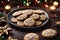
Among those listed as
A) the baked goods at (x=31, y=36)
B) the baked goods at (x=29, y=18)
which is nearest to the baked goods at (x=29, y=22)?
the baked goods at (x=29, y=18)

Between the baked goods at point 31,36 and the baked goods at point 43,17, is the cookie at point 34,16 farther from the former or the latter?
the baked goods at point 31,36

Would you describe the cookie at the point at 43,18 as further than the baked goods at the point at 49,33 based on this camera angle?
Yes

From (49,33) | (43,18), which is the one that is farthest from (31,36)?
(43,18)

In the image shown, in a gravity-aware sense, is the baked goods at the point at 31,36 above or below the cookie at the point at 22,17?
below

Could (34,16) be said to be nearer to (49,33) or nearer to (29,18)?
(29,18)

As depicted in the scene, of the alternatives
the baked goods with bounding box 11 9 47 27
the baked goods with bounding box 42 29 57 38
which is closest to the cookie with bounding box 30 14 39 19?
the baked goods with bounding box 11 9 47 27

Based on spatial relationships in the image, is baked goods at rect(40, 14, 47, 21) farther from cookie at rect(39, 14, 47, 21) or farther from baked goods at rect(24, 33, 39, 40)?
baked goods at rect(24, 33, 39, 40)

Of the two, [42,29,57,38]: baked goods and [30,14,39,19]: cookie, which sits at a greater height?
[30,14,39,19]: cookie

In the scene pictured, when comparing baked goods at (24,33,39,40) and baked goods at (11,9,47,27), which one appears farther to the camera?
baked goods at (11,9,47,27)

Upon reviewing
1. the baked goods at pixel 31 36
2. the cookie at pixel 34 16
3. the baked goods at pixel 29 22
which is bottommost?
the baked goods at pixel 31 36

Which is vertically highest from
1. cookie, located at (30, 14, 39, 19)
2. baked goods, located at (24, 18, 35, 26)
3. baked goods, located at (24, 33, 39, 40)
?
cookie, located at (30, 14, 39, 19)
